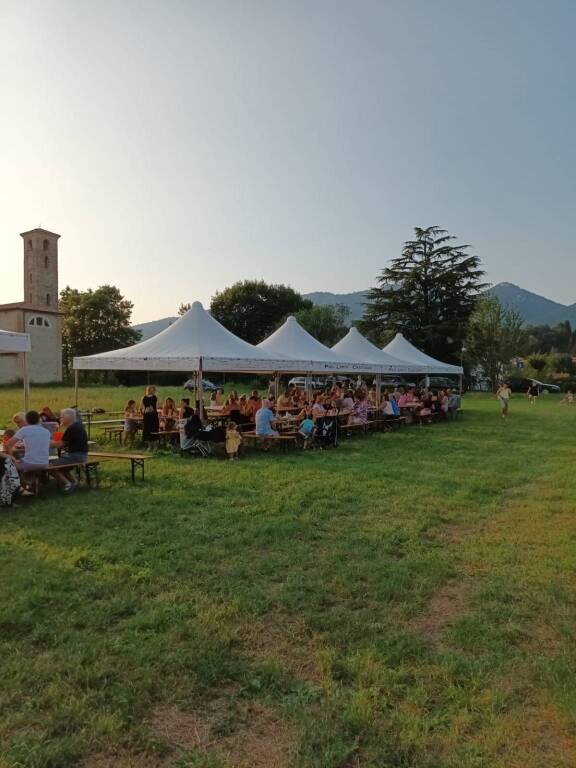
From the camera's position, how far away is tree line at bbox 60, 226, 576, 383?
42062 millimetres

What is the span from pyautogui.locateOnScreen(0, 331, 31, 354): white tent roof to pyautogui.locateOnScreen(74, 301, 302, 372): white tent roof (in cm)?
266

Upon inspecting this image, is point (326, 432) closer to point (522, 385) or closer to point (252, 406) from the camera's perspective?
point (252, 406)

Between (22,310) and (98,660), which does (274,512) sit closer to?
(98,660)

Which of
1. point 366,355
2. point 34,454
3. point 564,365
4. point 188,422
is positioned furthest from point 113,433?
point 564,365

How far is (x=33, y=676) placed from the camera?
3.27 meters

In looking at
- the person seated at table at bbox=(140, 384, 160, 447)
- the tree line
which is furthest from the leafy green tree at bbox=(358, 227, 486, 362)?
the person seated at table at bbox=(140, 384, 160, 447)

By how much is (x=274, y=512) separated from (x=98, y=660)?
3.73m

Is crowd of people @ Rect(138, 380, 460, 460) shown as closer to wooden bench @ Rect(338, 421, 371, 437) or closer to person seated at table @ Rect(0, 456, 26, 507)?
wooden bench @ Rect(338, 421, 371, 437)

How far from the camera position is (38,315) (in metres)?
48.1

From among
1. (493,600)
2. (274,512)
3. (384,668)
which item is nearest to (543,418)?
(274,512)

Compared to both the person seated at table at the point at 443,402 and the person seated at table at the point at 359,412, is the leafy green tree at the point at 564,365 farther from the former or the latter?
the person seated at table at the point at 359,412

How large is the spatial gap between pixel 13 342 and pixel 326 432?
6548 millimetres

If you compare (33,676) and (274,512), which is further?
(274,512)

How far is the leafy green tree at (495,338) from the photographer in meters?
41.6
